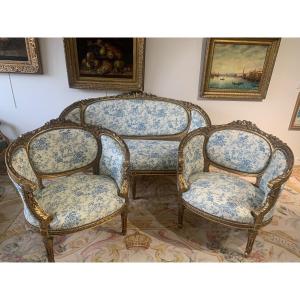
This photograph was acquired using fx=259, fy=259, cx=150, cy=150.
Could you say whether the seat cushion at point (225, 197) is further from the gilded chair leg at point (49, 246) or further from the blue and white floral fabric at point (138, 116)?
the gilded chair leg at point (49, 246)

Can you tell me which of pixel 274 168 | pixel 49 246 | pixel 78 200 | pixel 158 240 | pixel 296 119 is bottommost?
pixel 158 240

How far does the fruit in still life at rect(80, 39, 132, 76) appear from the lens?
99.0 inches

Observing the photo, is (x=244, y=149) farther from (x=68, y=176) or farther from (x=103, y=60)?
(x=103, y=60)

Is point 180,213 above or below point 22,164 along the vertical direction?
below

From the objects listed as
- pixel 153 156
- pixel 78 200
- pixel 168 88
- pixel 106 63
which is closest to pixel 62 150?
pixel 78 200

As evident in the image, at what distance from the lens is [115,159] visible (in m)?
2.03

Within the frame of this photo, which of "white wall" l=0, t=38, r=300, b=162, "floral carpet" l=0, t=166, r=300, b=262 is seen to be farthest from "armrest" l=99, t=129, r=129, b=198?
"white wall" l=0, t=38, r=300, b=162

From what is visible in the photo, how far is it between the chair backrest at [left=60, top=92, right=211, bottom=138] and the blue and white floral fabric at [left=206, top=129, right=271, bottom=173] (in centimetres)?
45

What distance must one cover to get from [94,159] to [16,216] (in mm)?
905

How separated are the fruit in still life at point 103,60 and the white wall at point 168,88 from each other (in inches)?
9.1

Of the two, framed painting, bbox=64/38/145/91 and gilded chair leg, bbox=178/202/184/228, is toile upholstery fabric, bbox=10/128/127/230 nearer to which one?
gilded chair leg, bbox=178/202/184/228

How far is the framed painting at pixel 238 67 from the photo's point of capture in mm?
2508

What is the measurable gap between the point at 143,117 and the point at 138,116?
54 millimetres
